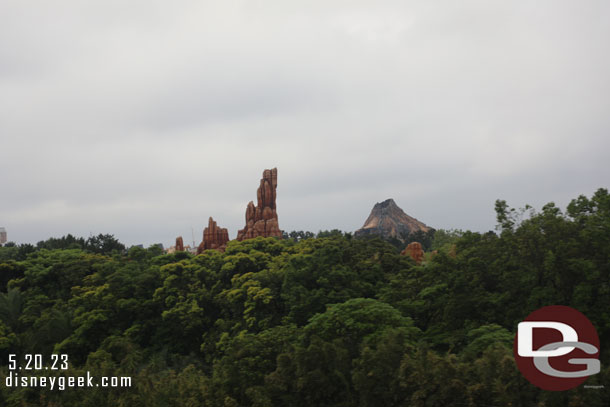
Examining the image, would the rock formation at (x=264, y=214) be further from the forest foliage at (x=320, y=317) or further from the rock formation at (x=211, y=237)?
the forest foliage at (x=320, y=317)

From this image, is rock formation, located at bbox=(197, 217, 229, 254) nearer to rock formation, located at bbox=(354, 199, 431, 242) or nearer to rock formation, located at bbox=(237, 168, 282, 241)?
rock formation, located at bbox=(237, 168, 282, 241)

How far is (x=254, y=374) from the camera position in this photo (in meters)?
15.5

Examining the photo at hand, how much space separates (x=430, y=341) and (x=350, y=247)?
32.4ft

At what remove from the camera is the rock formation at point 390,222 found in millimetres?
96250

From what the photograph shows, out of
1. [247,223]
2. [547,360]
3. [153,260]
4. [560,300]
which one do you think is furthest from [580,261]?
[247,223]

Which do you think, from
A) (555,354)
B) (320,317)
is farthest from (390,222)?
(555,354)

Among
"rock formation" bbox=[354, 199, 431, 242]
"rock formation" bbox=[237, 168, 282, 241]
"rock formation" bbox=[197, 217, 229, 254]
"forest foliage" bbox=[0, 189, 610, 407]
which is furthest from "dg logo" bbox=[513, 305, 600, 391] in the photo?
"rock formation" bbox=[354, 199, 431, 242]

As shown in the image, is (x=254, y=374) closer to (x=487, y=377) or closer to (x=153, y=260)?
(x=487, y=377)

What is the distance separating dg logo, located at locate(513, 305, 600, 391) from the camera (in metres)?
11.5

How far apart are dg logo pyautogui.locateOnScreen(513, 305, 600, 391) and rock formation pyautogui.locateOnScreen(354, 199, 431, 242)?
82.3 metres

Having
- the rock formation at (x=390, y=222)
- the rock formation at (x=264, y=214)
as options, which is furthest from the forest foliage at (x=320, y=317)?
the rock formation at (x=390, y=222)

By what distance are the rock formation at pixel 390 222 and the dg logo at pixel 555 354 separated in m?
82.3

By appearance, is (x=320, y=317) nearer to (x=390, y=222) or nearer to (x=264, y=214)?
(x=264, y=214)

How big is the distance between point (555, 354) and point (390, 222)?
8635 centimetres
